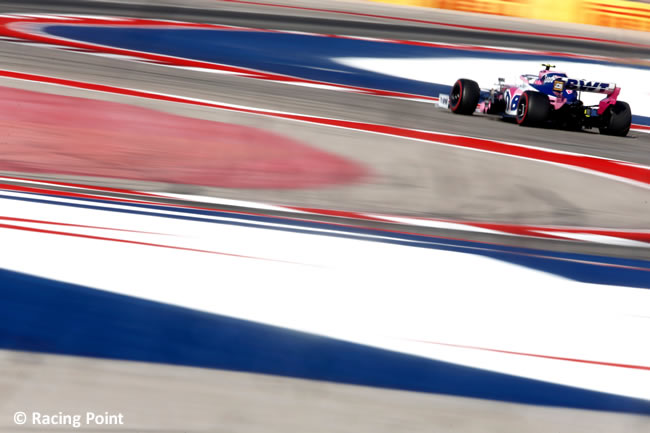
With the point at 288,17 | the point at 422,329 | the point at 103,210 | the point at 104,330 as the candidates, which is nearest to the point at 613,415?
the point at 422,329

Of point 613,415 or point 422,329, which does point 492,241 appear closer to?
point 422,329

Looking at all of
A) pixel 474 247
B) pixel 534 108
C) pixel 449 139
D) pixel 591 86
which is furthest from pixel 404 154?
pixel 591 86

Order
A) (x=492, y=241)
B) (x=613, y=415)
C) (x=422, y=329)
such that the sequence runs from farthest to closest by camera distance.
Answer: (x=492, y=241), (x=422, y=329), (x=613, y=415)

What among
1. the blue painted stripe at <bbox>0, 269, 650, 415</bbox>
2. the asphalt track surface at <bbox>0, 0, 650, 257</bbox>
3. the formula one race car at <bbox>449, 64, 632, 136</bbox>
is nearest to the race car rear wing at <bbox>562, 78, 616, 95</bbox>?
the formula one race car at <bbox>449, 64, 632, 136</bbox>

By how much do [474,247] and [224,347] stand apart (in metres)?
1.95

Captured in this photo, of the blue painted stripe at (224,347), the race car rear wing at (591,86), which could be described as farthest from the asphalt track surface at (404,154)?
the blue painted stripe at (224,347)

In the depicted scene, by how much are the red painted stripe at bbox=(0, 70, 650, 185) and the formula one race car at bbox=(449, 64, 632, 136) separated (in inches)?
60.1

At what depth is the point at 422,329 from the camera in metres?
3.37

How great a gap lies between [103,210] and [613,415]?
2.92 meters

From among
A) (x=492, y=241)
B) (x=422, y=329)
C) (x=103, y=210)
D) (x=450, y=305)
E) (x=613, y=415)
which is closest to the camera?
(x=613, y=415)

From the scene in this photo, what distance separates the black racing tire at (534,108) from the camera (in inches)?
347

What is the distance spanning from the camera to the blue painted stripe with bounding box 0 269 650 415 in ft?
9.53

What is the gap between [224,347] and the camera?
3.03 m

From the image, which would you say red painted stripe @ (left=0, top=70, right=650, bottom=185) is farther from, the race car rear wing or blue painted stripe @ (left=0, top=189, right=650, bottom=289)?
blue painted stripe @ (left=0, top=189, right=650, bottom=289)
